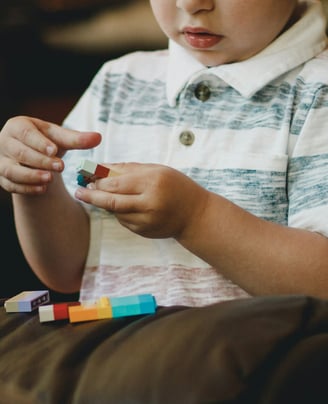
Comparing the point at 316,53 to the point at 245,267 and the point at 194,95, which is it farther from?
the point at 245,267

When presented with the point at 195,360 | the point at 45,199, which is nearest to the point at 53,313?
the point at 195,360

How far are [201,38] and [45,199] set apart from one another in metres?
0.25

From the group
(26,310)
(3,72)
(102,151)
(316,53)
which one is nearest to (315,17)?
(316,53)

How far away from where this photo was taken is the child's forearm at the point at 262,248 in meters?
0.67

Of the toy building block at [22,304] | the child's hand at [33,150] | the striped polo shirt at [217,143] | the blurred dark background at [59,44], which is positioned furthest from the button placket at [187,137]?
the blurred dark background at [59,44]

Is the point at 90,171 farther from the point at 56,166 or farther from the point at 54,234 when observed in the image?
the point at 54,234

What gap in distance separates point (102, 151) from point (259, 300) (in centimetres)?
49

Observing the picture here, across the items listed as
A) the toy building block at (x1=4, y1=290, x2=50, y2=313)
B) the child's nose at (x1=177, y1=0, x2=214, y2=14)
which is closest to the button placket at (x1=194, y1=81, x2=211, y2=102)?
the child's nose at (x1=177, y1=0, x2=214, y2=14)

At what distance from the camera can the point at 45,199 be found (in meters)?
0.83

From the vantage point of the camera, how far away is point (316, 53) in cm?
80

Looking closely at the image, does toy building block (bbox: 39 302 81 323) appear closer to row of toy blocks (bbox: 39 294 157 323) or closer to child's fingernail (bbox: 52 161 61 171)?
row of toy blocks (bbox: 39 294 157 323)

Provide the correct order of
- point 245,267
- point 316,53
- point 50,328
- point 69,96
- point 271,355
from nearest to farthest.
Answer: point 271,355 → point 50,328 → point 245,267 → point 316,53 → point 69,96

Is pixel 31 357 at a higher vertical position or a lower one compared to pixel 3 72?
lower

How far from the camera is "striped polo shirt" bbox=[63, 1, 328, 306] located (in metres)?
0.75
